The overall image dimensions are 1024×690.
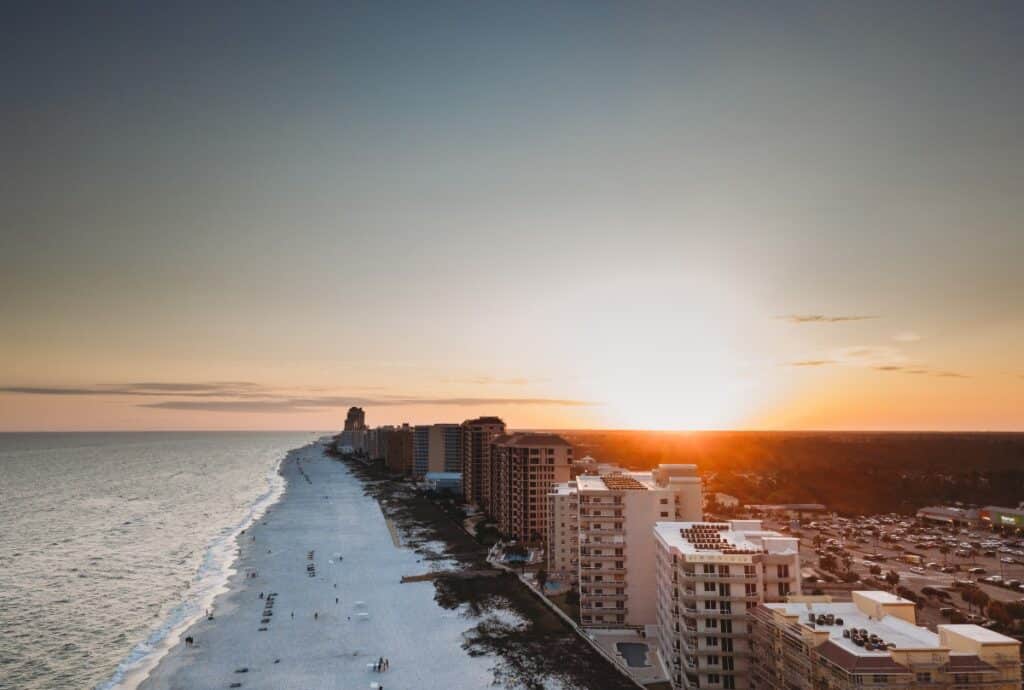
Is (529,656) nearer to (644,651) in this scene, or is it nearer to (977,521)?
(644,651)

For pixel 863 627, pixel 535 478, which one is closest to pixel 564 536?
pixel 535 478

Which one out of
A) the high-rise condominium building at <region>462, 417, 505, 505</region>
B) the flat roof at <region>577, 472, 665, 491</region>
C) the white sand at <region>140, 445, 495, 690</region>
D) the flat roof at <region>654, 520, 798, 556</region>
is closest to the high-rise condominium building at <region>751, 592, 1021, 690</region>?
the flat roof at <region>654, 520, 798, 556</region>

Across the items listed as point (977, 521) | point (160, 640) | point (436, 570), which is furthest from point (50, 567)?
point (977, 521)

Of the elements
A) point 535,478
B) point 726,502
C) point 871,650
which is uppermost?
point 871,650

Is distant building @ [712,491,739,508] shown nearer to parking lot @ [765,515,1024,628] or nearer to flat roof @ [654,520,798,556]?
parking lot @ [765,515,1024,628]

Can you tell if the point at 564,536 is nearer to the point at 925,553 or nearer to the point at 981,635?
the point at 981,635

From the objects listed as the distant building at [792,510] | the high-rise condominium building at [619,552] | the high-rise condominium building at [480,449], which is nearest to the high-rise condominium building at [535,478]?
the high-rise condominium building at [480,449]

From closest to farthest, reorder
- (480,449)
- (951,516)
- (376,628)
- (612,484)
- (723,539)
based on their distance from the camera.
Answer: (723,539)
(376,628)
(612,484)
(951,516)
(480,449)

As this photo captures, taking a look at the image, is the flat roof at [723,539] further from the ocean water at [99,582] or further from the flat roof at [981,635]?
the ocean water at [99,582]
